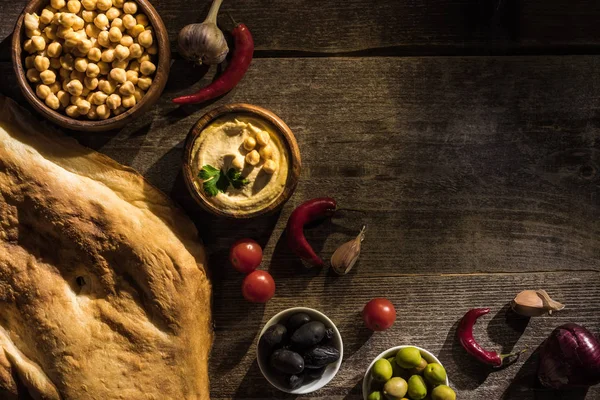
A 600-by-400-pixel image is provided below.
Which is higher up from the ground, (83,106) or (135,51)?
(135,51)

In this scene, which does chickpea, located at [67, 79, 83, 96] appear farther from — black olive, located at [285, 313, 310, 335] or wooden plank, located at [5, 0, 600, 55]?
black olive, located at [285, 313, 310, 335]

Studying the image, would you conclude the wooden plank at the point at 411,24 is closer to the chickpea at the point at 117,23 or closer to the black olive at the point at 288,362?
the chickpea at the point at 117,23

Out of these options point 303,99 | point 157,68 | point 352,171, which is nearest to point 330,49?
point 303,99

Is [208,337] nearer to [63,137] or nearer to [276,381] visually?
[276,381]

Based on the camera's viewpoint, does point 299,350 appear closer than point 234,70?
Yes

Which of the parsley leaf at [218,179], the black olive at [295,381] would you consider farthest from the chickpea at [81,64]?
the black olive at [295,381]

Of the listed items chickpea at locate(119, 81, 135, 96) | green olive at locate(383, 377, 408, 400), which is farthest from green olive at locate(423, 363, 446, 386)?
chickpea at locate(119, 81, 135, 96)

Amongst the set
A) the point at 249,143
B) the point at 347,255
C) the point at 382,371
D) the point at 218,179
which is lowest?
the point at 382,371

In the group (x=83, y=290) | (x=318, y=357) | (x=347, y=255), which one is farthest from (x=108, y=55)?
(x=318, y=357)

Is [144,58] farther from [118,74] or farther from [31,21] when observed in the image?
[31,21]
